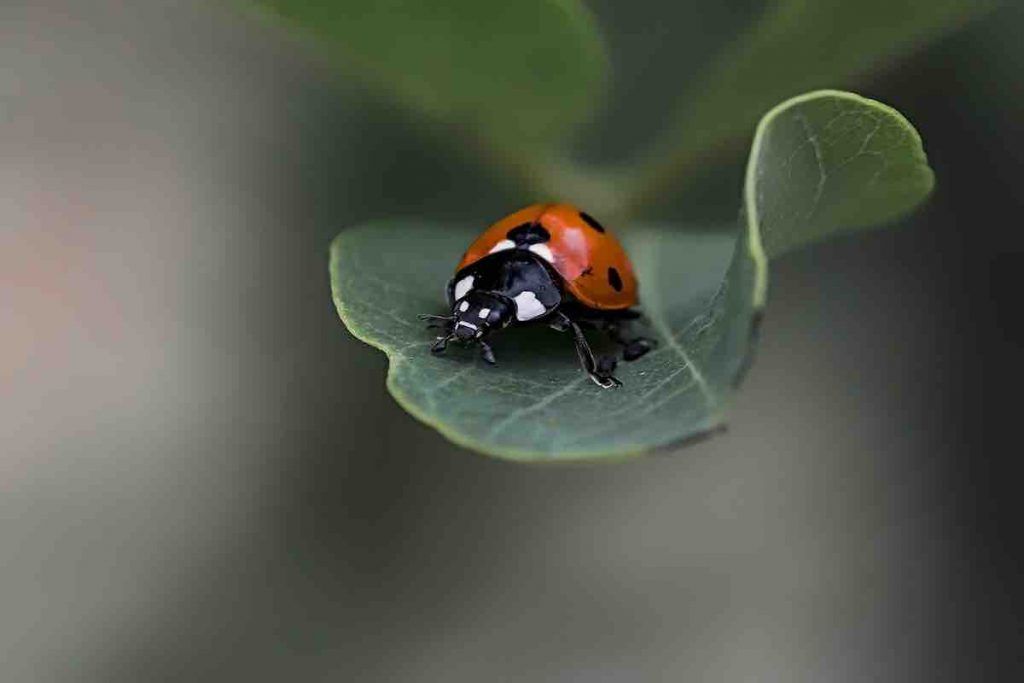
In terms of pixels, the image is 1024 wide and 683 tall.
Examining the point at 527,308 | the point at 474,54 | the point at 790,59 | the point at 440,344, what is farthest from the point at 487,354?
the point at 790,59

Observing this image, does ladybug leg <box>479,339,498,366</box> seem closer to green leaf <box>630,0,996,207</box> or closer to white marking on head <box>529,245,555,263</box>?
white marking on head <box>529,245,555,263</box>

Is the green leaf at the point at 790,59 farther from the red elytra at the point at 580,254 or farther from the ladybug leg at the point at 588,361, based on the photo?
the ladybug leg at the point at 588,361

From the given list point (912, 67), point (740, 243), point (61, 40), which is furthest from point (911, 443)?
point (61, 40)

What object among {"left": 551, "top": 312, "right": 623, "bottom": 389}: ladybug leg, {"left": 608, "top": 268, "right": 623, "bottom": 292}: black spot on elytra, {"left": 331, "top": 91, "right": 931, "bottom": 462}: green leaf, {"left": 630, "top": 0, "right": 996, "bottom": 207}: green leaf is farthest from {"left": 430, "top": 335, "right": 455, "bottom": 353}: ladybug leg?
{"left": 630, "top": 0, "right": 996, "bottom": 207}: green leaf

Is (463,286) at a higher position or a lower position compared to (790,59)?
lower

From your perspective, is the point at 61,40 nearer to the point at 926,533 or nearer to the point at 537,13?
the point at 537,13

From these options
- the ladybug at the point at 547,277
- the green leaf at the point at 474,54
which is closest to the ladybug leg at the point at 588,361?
the ladybug at the point at 547,277

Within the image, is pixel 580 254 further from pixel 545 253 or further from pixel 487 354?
pixel 487 354
